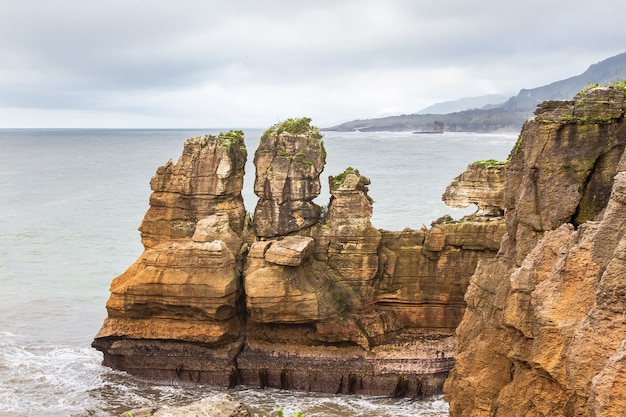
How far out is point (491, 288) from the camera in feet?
55.8

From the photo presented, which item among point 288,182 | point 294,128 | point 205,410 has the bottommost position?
point 205,410

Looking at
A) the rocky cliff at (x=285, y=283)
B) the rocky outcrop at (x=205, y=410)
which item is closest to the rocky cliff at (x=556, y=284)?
the rocky outcrop at (x=205, y=410)

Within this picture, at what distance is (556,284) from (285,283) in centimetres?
1435

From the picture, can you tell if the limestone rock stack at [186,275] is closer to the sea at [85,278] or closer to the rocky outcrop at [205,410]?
the sea at [85,278]

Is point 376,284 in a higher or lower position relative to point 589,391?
lower

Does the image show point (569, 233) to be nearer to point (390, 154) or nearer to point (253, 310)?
point (253, 310)

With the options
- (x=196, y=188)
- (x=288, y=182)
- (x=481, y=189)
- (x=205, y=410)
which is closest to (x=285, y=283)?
(x=288, y=182)

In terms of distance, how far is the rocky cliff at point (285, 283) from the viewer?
25.9 meters

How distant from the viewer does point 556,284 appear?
1253 cm

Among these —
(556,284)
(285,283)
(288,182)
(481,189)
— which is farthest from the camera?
(288,182)

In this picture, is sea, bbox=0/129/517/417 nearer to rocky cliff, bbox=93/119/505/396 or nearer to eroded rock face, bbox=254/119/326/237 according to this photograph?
rocky cliff, bbox=93/119/505/396

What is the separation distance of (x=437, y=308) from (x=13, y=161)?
→ 4842 inches

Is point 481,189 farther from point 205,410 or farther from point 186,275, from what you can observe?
point 205,410

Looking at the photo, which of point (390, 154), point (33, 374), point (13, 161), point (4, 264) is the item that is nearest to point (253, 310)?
point (33, 374)
